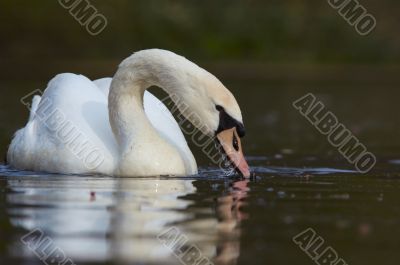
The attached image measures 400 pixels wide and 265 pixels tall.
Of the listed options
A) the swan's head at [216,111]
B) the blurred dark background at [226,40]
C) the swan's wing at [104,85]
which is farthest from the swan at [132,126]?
the blurred dark background at [226,40]

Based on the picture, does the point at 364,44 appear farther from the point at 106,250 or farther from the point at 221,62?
the point at 106,250

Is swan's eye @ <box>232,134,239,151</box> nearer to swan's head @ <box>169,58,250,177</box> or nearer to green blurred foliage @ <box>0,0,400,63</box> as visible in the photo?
swan's head @ <box>169,58,250,177</box>

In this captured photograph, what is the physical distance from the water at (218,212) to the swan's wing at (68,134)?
19 centimetres

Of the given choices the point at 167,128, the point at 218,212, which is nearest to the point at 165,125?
the point at 167,128

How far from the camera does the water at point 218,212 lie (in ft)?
22.9

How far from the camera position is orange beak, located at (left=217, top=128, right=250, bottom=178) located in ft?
33.3

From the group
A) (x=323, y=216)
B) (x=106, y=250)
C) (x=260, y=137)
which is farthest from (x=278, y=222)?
(x=260, y=137)

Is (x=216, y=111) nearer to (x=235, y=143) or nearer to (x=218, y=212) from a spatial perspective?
(x=235, y=143)

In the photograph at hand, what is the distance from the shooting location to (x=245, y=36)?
1400 inches

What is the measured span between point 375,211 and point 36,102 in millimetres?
5268

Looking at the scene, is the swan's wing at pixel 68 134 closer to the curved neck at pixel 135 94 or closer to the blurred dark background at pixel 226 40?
the curved neck at pixel 135 94

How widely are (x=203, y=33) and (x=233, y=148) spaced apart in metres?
25.7

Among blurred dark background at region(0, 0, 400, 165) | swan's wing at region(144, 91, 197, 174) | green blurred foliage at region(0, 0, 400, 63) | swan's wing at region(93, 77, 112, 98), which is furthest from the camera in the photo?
green blurred foliage at region(0, 0, 400, 63)

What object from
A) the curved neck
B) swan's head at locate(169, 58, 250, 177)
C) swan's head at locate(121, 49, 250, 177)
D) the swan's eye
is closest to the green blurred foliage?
the curved neck
